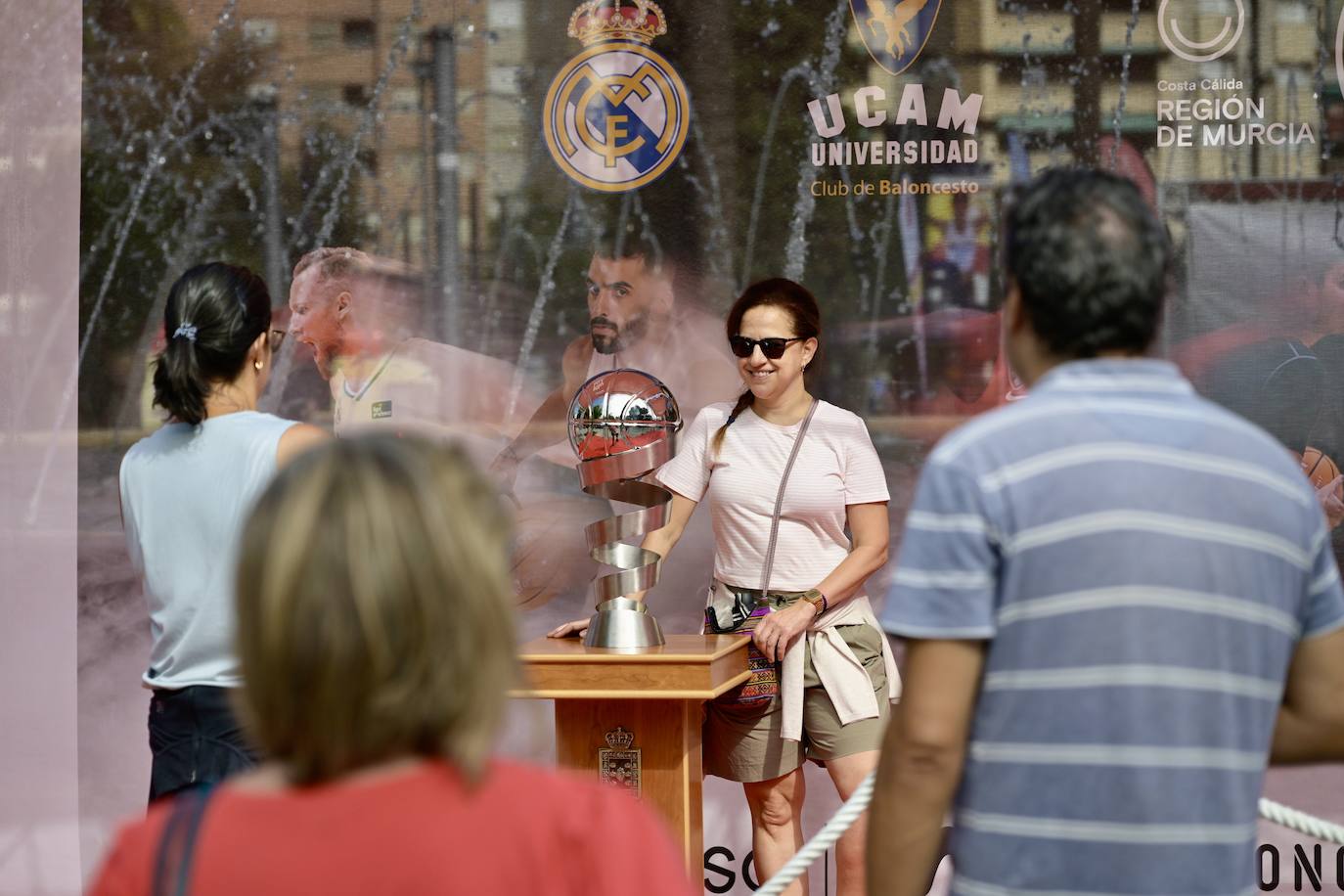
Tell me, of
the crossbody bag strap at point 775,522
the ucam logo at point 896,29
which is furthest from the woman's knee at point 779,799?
the ucam logo at point 896,29

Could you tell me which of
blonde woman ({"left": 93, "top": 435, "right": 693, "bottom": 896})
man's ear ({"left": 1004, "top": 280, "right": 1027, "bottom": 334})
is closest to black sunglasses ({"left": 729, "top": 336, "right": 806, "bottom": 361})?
man's ear ({"left": 1004, "top": 280, "right": 1027, "bottom": 334})

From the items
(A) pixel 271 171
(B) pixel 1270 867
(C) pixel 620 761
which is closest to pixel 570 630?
(C) pixel 620 761

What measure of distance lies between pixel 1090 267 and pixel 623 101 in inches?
120

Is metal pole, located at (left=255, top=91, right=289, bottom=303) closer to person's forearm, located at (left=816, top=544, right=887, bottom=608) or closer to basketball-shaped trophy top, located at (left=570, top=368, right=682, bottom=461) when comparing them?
basketball-shaped trophy top, located at (left=570, top=368, right=682, bottom=461)

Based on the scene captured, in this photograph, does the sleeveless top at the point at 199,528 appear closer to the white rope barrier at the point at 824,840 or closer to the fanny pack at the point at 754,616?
the white rope barrier at the point at 824,840

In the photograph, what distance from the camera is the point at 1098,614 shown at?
1.67 m

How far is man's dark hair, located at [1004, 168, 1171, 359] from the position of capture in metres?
1.76

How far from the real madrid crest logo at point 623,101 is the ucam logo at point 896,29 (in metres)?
0.59

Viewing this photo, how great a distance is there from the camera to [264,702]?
1.15 m

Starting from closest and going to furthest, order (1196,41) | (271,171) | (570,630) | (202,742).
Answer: (202,742), (570,630), (1196,41), (271,171)

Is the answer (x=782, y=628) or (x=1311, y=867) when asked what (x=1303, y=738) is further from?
(x=1311, y=867)

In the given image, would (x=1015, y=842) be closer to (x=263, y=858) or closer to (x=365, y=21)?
(x=263, y=858)

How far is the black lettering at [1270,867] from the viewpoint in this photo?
4.42m

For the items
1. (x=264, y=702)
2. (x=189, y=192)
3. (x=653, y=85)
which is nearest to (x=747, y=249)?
(x=653, y=85)
